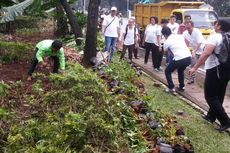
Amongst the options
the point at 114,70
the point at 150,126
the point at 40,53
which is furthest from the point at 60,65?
the point at 150,126

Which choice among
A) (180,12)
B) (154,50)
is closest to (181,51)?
(154,50)

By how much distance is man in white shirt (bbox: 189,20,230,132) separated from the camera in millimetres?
6969

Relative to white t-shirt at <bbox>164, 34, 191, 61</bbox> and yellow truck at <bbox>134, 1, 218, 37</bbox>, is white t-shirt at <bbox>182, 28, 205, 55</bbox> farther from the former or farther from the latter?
yellow truck at <bbox>134, 1, 218, 37</bbox>

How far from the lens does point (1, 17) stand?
39.4 feet

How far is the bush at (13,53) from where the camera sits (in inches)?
409

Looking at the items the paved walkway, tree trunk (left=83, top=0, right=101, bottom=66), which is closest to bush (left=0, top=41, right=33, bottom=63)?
tree trunk (left=83, top=0, right=101, bottom=66)

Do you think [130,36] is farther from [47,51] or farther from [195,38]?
[47,51]

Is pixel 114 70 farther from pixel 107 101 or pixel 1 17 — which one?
pixel 1 17

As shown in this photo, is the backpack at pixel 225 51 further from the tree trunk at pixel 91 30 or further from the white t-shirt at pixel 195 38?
the tree trunk at pixel 91 30

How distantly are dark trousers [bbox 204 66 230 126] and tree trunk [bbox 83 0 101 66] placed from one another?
4.11 meters

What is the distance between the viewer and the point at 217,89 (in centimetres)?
726

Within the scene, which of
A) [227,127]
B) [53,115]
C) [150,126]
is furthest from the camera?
[227,127]

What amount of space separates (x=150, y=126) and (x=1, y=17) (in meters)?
7.80

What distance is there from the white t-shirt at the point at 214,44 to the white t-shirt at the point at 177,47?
261 centimetres
